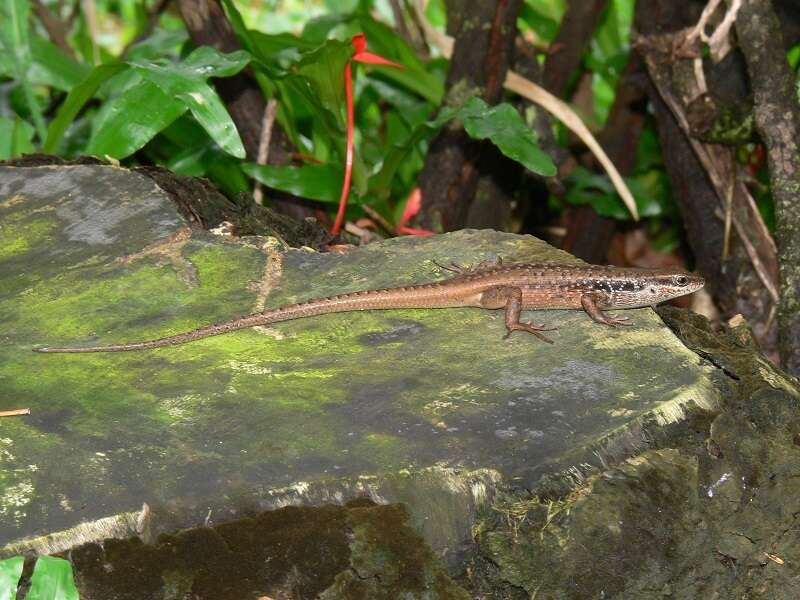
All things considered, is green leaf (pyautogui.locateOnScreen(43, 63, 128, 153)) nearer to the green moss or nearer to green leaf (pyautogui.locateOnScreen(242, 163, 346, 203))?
green leaf (pyautogui.locateOnScreen(242, 163, 346, 203))

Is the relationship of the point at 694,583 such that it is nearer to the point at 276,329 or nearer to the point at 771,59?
the point at 276,329

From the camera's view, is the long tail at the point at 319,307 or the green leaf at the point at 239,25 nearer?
the long tail at the point at 319,307

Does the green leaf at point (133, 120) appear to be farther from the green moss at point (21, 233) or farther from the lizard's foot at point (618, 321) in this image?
the lizard's foot at point (618, 321)

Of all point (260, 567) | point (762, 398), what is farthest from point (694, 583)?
point (260, 567)

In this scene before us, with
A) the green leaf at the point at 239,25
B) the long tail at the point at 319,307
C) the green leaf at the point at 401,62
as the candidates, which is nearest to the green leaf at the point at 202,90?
the green leaf at the point at 239,25

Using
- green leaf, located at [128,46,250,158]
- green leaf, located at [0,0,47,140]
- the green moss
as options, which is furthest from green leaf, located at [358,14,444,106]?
the green moss

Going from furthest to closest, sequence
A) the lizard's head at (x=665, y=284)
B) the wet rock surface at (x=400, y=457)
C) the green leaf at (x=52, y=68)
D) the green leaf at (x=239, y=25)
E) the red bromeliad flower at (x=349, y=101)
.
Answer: the green leaf at (x=52, y=68) → the green leaf at (x=239, y=25) → the red bromeliad flower at (x=349, y=101) → the lizard's head at (x=665, y=284) → the wet rock surface at (x=400, y=457)
